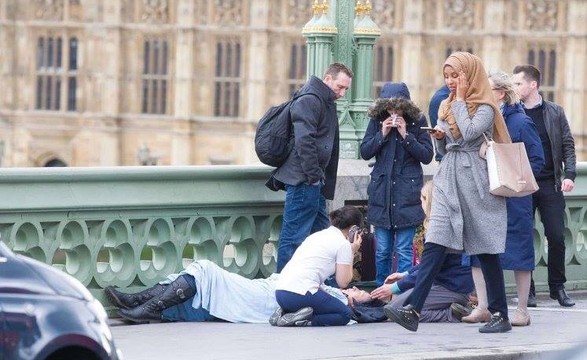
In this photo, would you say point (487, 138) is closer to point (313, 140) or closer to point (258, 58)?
point (313, 140)

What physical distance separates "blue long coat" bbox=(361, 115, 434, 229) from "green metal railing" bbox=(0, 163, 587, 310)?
0.70 meters

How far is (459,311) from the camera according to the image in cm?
1619

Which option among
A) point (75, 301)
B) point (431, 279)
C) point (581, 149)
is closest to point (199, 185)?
point (431, 279)

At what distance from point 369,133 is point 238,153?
136 ft

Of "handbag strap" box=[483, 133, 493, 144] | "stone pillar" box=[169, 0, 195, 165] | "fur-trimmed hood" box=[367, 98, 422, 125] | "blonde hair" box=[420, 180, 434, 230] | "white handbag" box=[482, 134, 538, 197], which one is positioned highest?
"fur-trimmed hood" box=[367, 98, 422, 125]

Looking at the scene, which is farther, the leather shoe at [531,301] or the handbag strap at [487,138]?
the leather shoe at [531,301]

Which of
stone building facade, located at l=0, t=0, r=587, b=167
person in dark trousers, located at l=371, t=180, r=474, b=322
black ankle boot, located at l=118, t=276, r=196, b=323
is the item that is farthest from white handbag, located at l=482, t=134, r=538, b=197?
stone building facade, located at l=0, t=0, r=587, b=167

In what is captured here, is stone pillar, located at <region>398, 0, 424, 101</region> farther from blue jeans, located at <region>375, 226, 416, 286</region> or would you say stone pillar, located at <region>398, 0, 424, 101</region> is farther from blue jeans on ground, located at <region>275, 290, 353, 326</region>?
blue jeans on ground, located at <region>275, 290, 353, 326</region>

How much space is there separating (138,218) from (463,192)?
2.27 meters

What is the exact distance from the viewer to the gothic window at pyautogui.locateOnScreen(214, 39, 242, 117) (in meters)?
59.1

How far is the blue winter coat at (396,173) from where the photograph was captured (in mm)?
16688

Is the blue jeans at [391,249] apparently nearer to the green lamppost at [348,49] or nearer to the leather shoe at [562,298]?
the leather shoe at [562,298]

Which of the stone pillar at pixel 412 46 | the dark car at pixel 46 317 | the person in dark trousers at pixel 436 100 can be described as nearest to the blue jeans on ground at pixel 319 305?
the person in dark trousers at pixel 436 100

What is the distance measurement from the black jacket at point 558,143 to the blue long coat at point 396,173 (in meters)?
0.95
